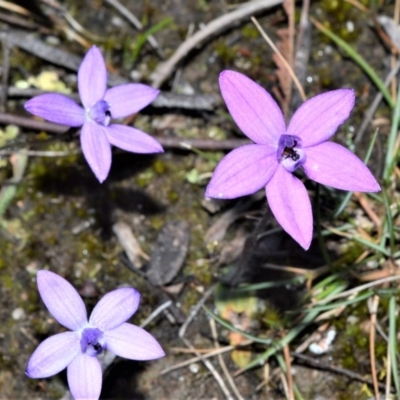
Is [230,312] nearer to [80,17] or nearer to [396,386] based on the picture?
[396,386]

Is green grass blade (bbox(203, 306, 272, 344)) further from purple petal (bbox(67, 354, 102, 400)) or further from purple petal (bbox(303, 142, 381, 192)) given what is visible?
purple petal (bbox(303, 142, 381, 192))

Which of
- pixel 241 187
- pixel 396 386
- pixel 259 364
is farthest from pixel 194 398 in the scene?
pixel 241 187

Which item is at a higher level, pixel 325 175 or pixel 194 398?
pixel 325 175

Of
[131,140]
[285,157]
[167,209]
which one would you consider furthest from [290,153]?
[167,209]

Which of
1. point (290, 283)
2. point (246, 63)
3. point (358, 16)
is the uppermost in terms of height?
point (358, 16)

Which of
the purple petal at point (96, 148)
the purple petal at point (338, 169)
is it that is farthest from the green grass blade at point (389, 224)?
the purple petal at point (96, 148)
